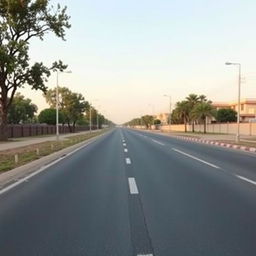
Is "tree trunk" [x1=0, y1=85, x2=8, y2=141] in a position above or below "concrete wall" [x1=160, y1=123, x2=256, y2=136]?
above

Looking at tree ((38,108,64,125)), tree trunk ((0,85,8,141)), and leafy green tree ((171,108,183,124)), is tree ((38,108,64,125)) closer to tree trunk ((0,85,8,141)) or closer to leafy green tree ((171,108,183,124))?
leafy green tree ((171,108,183,124))

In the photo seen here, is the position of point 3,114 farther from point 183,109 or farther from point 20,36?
point 183,109

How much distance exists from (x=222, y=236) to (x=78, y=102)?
366ft

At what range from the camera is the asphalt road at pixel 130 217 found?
6441mm

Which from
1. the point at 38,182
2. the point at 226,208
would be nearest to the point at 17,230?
the point at 226,208

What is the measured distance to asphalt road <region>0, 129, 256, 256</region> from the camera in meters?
6.44

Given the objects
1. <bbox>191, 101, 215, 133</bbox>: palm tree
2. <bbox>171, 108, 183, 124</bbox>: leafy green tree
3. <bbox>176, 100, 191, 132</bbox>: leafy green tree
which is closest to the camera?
<bbox>191, 101, 215, 133</bbox>: palm tree

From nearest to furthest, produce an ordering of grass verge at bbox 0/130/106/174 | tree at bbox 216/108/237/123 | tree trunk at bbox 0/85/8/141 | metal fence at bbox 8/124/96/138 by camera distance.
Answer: grass verge at bbox 0/130/106/174
tree trunk at bbox 0/85/8/141
metal fence at bbox 8/124/96/138
tree at bbox 216/108/237/123

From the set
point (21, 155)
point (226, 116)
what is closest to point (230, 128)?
point (226, 116)

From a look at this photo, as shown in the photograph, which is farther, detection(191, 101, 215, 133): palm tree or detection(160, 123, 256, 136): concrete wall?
detection(191, 101, 215, 133): palm tree

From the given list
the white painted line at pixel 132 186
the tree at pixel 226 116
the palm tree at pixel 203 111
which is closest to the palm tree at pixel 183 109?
the tree at pixel 226 116

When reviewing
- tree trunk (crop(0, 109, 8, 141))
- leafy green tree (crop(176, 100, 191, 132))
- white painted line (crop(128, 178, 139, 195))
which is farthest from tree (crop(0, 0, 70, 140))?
leafy green tree (crop(176, 100, 191, 132))

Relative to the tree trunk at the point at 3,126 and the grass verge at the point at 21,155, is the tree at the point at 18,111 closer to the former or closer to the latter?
the tree trunk at the point at 3,126

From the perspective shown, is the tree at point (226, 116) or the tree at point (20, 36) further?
the tree at point (226, 116)
